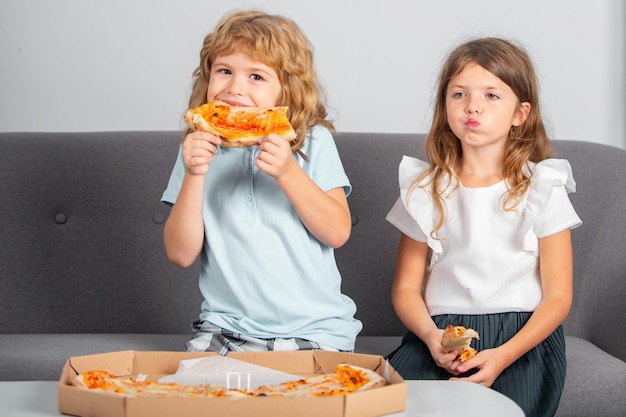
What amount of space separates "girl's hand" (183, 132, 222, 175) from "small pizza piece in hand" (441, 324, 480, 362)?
0.61 m

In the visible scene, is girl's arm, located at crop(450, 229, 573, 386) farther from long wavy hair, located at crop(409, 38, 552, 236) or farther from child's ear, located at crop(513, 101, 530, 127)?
child's ear, located at crop(513, 101, 530, 127)

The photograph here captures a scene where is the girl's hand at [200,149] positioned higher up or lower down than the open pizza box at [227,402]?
higher up

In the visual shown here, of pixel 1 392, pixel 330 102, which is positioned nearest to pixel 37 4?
pixel 330 102

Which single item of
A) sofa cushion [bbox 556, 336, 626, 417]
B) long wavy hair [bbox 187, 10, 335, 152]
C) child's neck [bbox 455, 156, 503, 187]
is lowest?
sofa cushion [bbox 556, 336, 626, 417]

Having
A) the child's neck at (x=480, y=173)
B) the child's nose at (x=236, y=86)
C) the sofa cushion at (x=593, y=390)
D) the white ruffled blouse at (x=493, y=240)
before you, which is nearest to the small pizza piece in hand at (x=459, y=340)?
the white ruffled blouse at (x=493, y=240)

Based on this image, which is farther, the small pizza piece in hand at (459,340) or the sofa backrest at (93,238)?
the sofa backrest at (93,238)

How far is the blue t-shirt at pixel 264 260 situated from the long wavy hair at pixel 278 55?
100 millimetres

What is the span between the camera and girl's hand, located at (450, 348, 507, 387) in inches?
76.5

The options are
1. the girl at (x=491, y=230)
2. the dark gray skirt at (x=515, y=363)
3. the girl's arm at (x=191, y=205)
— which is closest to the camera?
the girl's arm at (x=191, y=205)

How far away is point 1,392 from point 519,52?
1.47m

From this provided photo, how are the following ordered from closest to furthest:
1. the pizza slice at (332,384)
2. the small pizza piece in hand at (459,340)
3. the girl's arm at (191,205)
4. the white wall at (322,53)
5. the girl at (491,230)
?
the pizza slice at (332,384), the small pizza piece in hand at (459,340), the girl's arm at (191,205), the girl at (491,230), the white wall at (322,53)

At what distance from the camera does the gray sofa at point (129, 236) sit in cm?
271

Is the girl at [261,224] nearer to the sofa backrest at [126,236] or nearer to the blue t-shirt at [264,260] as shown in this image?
the blue t-shirt at [264,260]

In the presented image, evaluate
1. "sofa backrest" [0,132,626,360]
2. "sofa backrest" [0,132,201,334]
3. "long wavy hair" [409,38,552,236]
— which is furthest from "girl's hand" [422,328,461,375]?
"sofa backrest" [0,132,201,334]
